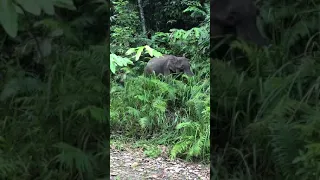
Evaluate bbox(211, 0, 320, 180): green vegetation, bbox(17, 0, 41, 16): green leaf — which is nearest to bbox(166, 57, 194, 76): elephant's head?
bbox(211, 0, 320, 180): green vegetation

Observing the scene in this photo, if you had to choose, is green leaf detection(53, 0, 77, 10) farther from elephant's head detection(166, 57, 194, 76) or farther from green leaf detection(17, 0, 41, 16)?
elephant's head detection(166, 57, 194, 76)

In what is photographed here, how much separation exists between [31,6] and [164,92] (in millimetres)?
3164

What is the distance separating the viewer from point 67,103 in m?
1.38

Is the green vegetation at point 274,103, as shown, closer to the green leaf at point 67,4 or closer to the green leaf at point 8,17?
the green leaf at point 67,4

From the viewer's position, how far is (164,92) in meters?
4.14

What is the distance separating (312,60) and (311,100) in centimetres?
13

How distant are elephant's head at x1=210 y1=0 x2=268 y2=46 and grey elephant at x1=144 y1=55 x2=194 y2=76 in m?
3.22

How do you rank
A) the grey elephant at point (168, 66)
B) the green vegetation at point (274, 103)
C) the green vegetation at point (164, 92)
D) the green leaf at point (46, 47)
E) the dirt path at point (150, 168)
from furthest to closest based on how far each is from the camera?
the grey elephant at point (168, 66)
the green vegetation at point (164, 92)
the dirt path at point (150, 168)
the green leaf at point (46, 47)
the green vegetation at point (274, 103)

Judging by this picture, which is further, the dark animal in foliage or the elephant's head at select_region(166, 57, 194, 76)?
the elephant's head at select_region(166, 57, 194, 76)

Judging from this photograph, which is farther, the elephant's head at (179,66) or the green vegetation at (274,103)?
the elephant's head at (179,66)

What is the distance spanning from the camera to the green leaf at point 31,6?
100cm

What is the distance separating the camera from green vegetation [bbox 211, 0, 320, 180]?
127cm

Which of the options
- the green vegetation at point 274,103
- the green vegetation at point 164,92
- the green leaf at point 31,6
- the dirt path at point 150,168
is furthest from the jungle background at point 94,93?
the dirt path at point 150,168

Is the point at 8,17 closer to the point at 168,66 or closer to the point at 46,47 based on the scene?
the point at 46,47
